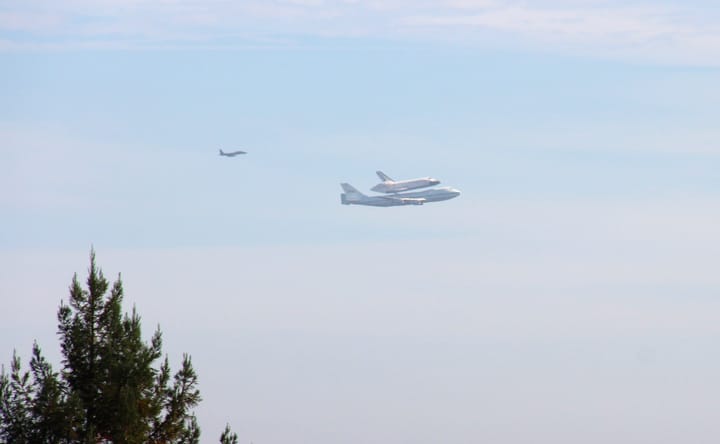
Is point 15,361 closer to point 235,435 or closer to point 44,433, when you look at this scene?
point 44,433

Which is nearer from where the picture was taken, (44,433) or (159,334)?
(44,433)

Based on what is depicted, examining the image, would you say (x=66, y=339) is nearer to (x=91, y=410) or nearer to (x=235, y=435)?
(x=91, y=410)

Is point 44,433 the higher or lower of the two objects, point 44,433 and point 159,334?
the lower

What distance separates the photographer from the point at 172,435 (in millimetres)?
66812

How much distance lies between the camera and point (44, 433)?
209 feet

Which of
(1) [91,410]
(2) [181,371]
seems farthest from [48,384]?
(2) [181,371]

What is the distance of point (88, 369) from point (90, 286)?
12.6 ft

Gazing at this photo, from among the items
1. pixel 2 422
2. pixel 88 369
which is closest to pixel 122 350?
pixel 88 369

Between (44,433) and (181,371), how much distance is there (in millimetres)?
7251

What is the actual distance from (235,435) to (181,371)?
379cm

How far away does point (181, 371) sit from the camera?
68.2 meters

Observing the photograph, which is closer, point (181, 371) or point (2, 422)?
point (2, 422)

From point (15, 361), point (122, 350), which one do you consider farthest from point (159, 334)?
point (15, 361)

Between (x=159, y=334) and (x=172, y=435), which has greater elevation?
(x=159, y=334)
